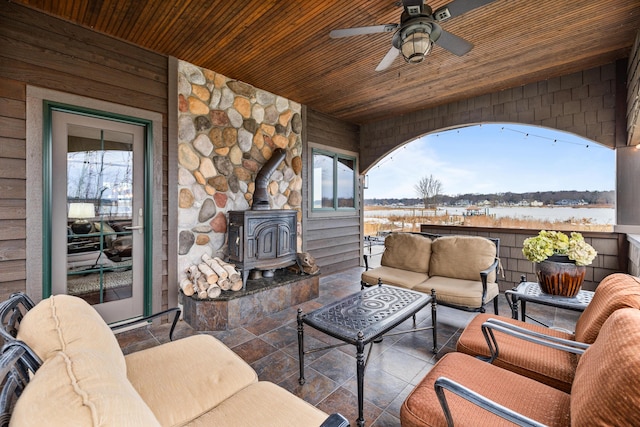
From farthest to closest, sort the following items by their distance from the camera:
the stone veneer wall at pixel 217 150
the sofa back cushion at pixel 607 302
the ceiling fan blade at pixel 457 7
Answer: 1. the stone veneer wall at pixel 217 150
2. the ceiling fan blade at pixel 457 7
3. the sofa back cushion at pixel 607 302

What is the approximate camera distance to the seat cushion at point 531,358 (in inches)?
61.4

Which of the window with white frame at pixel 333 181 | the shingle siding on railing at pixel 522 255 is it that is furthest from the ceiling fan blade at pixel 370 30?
the shingle siding on railing at pixel 522 255

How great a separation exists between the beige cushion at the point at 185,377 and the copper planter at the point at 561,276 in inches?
92.3

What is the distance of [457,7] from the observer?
1.97 m

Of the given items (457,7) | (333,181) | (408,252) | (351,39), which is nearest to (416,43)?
(457,7)

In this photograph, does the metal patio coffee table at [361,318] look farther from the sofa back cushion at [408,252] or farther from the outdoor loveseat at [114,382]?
the sofa back cushion at [408,252]

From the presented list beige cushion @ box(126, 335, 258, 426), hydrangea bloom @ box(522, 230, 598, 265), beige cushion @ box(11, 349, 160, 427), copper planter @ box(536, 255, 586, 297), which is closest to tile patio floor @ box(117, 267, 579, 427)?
beige cushion @ box(126, 335, 258, 426)

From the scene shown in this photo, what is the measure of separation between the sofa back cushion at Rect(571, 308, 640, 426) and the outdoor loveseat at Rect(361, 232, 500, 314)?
1.70 metres

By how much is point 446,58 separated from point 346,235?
342 centimetres

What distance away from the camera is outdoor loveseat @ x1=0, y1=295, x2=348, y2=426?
2.08 ft

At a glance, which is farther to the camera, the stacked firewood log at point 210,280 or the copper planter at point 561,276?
the stacked firewood log at point 210,280

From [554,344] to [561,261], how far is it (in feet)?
3.55

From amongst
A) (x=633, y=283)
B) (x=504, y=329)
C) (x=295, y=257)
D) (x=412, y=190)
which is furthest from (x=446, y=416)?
(x=412, y=190)

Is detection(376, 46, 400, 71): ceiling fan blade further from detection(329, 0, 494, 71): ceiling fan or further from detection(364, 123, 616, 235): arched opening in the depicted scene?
detection(364, 123, 616, 235): arched opening
